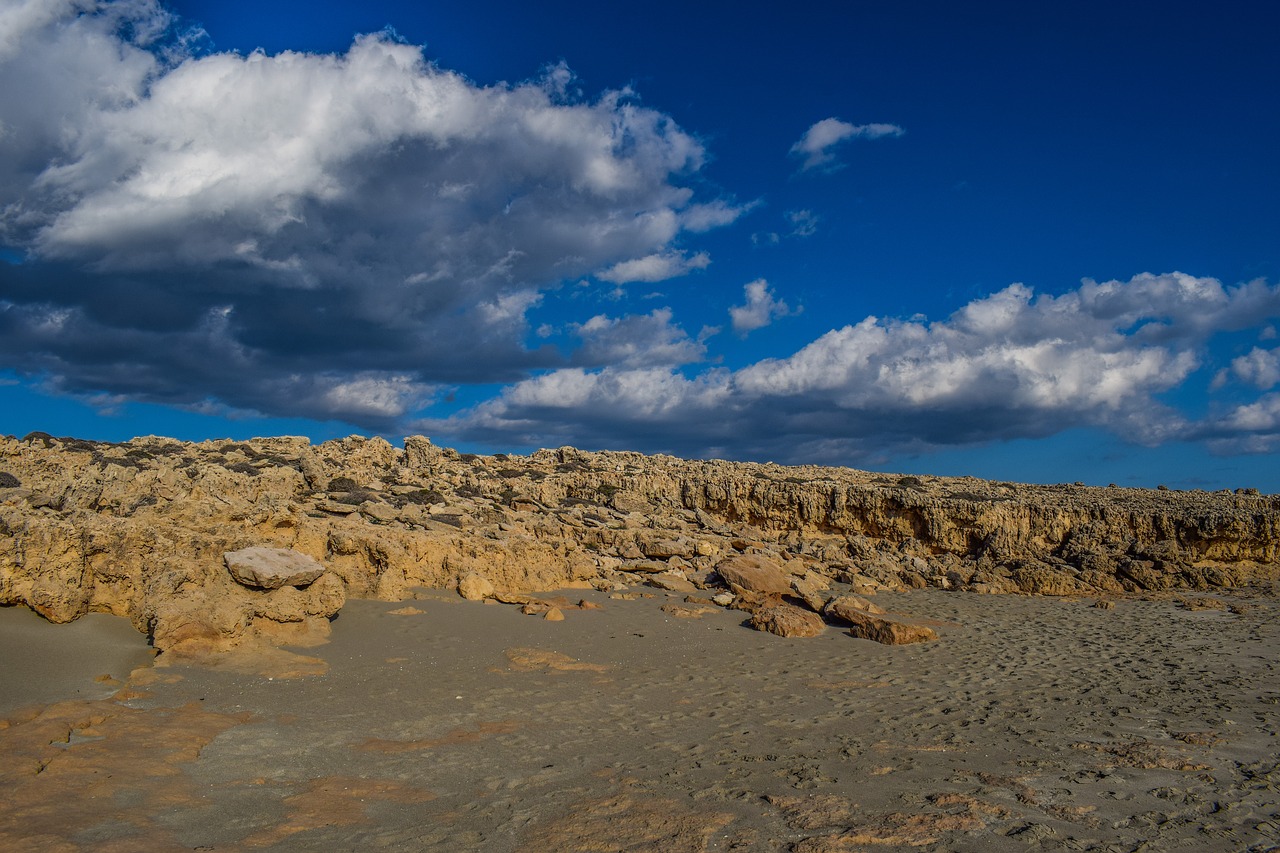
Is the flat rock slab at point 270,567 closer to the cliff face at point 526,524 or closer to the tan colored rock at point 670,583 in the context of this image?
the cliff face at point 526,524

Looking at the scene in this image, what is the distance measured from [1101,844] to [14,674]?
30.4ft

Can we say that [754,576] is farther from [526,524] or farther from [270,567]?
[270,567]

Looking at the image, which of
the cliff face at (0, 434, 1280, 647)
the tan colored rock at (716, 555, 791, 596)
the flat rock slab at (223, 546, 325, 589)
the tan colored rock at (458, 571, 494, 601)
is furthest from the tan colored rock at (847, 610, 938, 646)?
the flat rock slab at (223, 546, 325, 589)

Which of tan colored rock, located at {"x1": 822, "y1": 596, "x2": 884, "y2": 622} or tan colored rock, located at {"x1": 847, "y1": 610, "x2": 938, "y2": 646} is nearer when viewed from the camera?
tan colored rock, located at {"x1": 847, "y1": 610, "x2": 938, "y2": 646}

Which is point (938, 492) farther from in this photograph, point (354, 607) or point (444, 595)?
point (354, 607)

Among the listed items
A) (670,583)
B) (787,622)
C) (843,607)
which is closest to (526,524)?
(670,583)

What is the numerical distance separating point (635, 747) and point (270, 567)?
5389 mm

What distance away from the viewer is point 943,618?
14992mm

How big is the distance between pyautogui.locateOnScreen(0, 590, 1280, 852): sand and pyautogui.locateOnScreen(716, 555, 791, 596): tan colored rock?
11.0 ft

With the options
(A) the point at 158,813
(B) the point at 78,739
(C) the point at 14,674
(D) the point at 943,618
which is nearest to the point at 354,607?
(C) the point at 14,674

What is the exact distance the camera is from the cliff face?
30.5ft

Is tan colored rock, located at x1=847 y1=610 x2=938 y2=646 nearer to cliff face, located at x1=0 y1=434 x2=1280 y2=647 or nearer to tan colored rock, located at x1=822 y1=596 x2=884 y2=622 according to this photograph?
tan colored rock, located at x1=822 y1=596 x2=884 y2=622

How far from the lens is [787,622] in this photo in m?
13.0

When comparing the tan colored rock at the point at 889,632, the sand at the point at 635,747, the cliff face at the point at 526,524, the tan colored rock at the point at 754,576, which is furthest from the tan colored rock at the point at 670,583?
the tan colored rock at the point at 889,632
